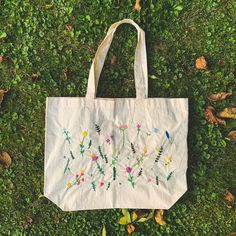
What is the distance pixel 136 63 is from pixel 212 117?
561 mm

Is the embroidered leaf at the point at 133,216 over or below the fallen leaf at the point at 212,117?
below

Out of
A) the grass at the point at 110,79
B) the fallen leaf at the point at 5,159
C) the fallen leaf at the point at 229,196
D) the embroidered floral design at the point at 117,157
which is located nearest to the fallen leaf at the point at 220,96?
the grass at the point at 110,79

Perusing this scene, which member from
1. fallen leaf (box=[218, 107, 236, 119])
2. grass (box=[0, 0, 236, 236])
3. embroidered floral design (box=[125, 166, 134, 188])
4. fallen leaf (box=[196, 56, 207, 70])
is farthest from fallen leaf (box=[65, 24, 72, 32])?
fallen leaf (box=[218, 107, 236, 119])

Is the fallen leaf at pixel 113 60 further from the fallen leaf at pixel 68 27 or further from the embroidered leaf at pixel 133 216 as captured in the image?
the embroidered leaf at pixel 133 216

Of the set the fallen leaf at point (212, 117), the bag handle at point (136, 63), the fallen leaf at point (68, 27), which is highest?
the fallen leaf at point (68, 27)

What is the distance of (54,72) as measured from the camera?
7.11 ft

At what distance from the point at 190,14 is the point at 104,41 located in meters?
0.57

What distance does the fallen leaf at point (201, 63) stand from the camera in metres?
2.15

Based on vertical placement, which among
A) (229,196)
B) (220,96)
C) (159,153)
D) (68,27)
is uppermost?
(68,27)

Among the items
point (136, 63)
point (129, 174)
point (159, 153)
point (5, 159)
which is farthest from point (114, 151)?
point (5, 159)

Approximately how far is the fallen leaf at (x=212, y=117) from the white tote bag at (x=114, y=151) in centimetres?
17

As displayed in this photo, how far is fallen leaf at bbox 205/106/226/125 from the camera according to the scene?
6.99ft

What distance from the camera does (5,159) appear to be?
218cm

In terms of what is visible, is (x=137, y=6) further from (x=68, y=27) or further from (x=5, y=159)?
(x=5, y=159)
